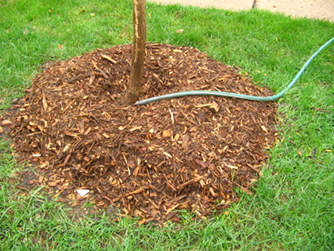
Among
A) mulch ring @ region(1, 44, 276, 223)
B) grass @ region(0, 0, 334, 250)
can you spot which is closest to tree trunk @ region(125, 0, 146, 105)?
mulch ring @ region(1, 44, 276, 223)

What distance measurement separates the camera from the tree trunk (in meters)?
2.45

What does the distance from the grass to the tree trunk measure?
1200 millimetres

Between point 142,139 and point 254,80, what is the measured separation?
170cm

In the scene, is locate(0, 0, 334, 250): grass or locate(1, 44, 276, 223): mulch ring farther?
locate(1, 44, 276, 223): mulch ring

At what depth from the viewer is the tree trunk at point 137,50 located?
2453 mm

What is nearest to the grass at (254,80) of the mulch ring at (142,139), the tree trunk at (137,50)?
the mulch ring at (142,139)

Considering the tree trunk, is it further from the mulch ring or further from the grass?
the grass

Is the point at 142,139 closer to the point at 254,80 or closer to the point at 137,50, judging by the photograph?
the point at 137,50

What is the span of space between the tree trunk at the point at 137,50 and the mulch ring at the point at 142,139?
0.50 feet

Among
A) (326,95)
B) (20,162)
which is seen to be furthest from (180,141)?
(326,95)

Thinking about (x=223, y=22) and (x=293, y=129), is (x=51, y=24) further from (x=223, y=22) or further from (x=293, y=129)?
(x=293, y=129)

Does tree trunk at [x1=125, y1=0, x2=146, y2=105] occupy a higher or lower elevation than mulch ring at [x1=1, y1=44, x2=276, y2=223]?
higher

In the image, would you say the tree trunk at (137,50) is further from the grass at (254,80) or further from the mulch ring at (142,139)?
the grass at (254,80)

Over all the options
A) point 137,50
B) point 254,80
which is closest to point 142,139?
point 137,50
